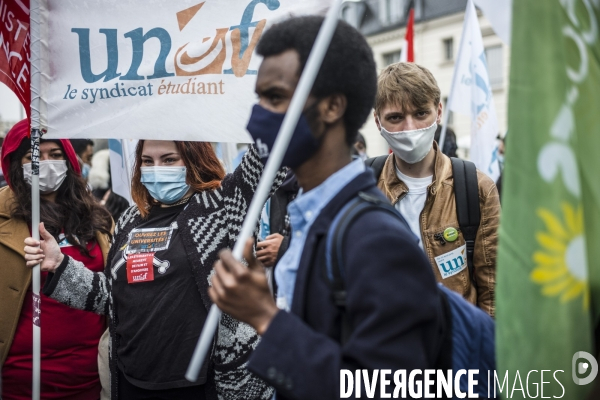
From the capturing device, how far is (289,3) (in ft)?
9.46

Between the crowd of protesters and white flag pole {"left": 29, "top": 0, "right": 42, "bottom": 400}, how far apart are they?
0.23 ft

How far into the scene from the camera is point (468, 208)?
294cm

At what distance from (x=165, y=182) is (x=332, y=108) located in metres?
1.51

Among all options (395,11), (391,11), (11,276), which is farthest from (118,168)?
(391,11)

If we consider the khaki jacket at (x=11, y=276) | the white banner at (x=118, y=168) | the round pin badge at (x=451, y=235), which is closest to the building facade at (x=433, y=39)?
the white banner at (x=118, y=168)

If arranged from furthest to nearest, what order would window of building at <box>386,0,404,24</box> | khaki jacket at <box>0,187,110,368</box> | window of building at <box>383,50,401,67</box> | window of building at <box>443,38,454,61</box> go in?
window of building at <box>383,50,401,67</box>, window of building at <box>386,0,404,24</box>, window of building at <box>443,38,454,61</box>, khaki jacket at <box>0,187,110,368</box>

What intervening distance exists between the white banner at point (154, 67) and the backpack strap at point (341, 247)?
1.38 metres

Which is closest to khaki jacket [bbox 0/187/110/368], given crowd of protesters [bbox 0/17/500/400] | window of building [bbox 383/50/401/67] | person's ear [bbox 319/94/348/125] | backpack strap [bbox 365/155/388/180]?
crowd of protesters [bbox 0/17/500/400]

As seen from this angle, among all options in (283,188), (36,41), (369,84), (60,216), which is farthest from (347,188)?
(283,188)

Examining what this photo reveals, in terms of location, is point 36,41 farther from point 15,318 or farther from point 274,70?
point 274,70

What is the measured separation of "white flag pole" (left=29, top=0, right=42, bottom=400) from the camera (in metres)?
2.97

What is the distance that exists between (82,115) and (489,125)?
12.8 feet

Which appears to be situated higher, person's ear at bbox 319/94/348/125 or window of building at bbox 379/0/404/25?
window of building at bbox 379/0/404/25

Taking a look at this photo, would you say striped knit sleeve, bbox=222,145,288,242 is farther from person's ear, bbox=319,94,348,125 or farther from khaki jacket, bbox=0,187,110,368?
khaki jacket, bbox=0,187,110,368
